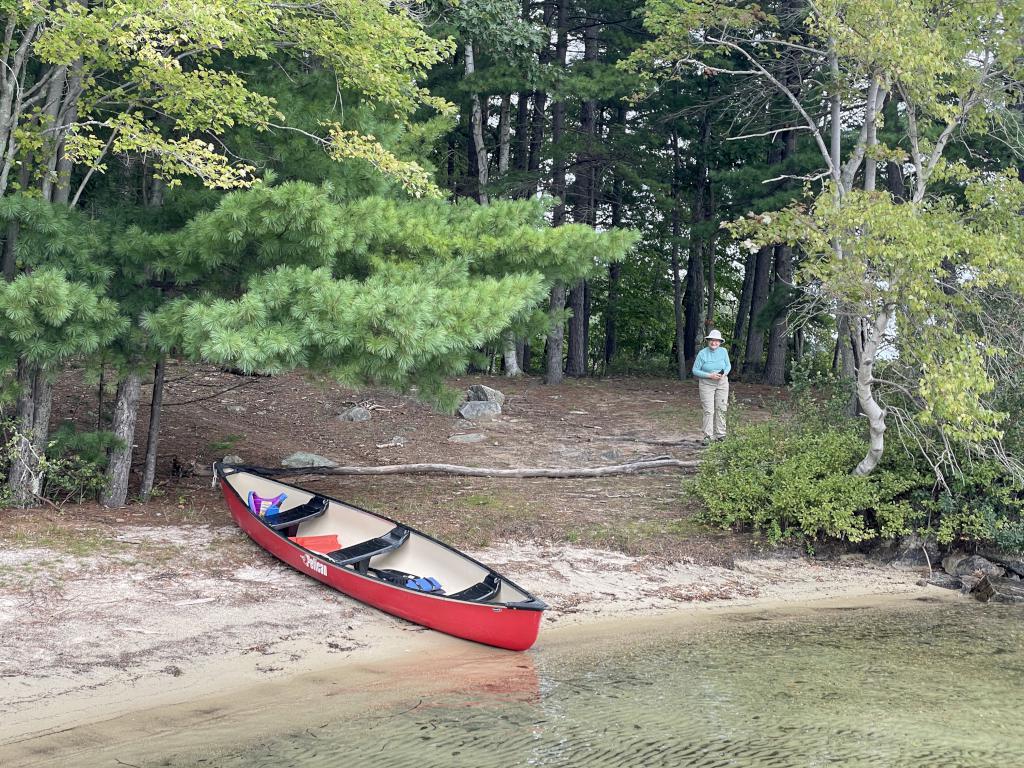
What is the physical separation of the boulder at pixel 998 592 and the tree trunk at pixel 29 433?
33.2ft

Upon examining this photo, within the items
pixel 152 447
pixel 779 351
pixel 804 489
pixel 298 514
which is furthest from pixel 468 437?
pixel 779 351

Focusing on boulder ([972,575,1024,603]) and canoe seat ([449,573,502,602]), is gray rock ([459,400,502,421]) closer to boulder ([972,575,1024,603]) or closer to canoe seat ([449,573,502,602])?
canoe seat ([449,573,502,602])

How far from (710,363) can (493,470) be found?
3686mm

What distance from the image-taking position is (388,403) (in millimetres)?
18625

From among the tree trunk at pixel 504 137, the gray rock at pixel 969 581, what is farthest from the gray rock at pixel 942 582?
the tree trunk at pixel 504 137

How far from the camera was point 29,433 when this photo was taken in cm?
1079

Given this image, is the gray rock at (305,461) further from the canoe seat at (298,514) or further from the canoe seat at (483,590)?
the canoe seat at (483,590)

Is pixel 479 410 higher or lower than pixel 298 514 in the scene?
higher

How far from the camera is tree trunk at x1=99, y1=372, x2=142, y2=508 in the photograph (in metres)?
11.5

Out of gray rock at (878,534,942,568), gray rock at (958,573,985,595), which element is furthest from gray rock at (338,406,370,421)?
gray rock at (958,573,985,595)

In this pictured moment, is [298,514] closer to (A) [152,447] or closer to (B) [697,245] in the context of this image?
(A) [152,447]

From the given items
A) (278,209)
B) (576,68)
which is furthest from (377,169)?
(576,68)

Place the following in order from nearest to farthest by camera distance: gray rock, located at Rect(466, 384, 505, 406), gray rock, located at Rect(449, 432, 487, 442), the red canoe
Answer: the red canoe < gray rock, located at Rect(449, 432, 487, 442) < gray rock, located at Rect(466, 384, 505, 406)

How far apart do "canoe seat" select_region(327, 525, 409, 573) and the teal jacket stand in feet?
20.9
